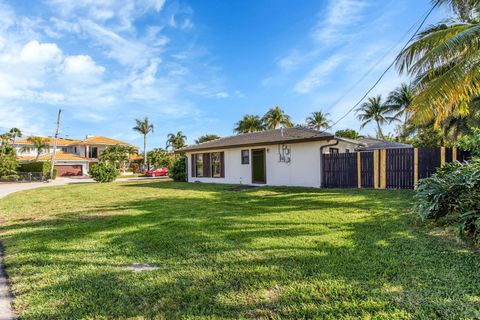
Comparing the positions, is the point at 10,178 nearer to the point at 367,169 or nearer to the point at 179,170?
the point at 179,170

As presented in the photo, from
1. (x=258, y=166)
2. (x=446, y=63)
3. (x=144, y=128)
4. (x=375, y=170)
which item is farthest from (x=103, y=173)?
(x=144, y=128)

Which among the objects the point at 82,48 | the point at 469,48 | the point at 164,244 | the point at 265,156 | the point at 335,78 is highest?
the point at 82,48

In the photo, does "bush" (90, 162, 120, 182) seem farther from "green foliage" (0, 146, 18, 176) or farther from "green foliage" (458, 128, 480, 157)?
"green foliage" (458, 128, 480, 157)

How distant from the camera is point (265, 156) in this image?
46.9 feet

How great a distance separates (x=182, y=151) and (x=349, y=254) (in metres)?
17.0

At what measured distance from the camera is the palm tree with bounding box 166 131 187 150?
49.5 meters

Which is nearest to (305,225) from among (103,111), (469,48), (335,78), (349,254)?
(349,254)

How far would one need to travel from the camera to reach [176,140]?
1954 inches

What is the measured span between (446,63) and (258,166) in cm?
953

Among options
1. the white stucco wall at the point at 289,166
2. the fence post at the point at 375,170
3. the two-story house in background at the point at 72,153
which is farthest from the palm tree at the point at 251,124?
the fence post at the point at 375,170

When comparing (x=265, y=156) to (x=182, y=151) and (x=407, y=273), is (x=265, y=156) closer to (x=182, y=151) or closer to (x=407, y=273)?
(x=182, y=151)

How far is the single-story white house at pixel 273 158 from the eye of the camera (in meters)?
Result: 12.3

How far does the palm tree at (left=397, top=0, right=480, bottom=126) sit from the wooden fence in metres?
2.43

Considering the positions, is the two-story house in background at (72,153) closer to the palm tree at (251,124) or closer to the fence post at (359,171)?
the palm tree at (251,124)
